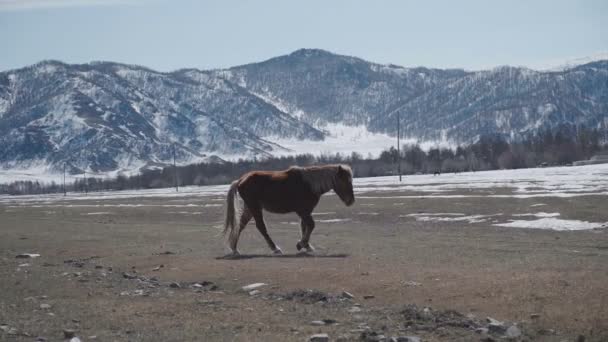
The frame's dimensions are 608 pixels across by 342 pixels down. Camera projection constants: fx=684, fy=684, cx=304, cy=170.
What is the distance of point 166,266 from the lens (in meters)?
17.2

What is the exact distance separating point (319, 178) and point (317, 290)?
6625mm

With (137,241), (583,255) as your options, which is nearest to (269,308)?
(583,255)

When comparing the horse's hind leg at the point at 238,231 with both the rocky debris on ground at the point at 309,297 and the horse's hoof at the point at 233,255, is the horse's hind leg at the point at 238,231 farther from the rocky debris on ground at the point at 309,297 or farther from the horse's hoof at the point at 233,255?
the rocky debris on ground at the point at 309,297

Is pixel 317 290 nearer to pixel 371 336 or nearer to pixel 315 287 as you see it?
pixel 315 287

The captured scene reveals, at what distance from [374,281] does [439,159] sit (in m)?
152

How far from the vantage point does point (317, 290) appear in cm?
1266

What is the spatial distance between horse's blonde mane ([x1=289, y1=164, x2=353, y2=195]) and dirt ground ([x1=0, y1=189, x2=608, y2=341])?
→ 183cm

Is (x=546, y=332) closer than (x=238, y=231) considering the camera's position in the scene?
Yes

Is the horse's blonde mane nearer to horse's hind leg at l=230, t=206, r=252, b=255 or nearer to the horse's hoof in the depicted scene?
horse's hind leg at l=230, t=206, r=252, b=255

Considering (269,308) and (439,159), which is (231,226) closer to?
(269,308)

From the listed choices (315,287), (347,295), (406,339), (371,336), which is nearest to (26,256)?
(315,287)

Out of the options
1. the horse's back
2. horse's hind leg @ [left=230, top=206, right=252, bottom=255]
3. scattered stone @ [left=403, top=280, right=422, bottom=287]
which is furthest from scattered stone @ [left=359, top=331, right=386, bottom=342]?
horse's hind leg @ [left=230, top=206, right=252, bottom=255]

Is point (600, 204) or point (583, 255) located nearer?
point (583, 255)

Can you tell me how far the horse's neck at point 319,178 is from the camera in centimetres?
1894
